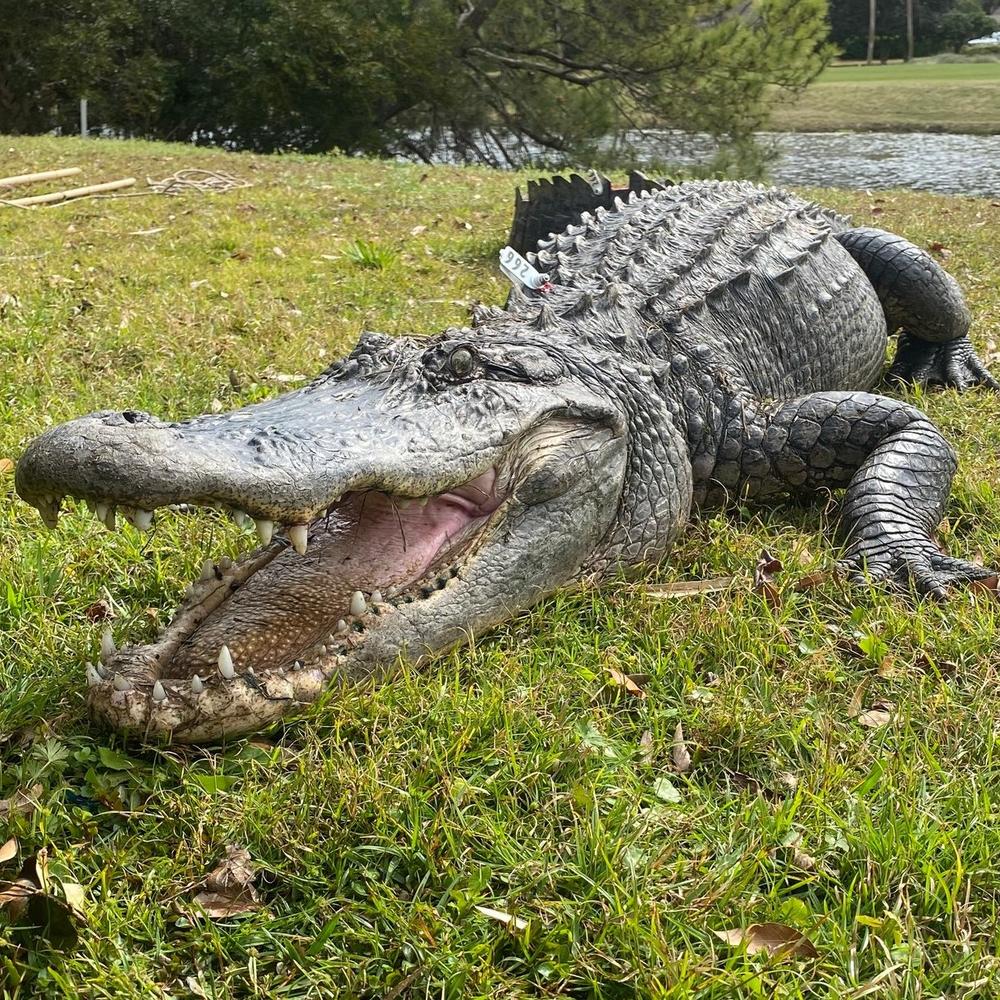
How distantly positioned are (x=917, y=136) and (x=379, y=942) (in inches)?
1183

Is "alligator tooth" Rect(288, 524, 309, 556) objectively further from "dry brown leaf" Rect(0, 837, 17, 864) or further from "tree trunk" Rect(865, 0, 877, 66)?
"tree trunk" Rect(865, 0, 877, 66)

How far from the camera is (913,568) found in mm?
2967

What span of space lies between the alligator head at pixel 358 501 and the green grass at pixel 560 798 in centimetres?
13

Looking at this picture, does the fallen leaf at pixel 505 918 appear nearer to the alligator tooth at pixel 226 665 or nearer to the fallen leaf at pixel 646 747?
the fallen leaf at pixel 646 747

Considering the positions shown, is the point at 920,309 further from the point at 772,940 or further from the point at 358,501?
the point at 772,940

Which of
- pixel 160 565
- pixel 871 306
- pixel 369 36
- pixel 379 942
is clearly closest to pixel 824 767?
pixel 379 942

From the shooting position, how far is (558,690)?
2.43 m

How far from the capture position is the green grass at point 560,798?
1688 mm

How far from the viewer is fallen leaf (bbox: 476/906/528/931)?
1.74 meters

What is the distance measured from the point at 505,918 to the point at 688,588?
1.44 meters

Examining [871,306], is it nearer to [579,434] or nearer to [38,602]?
[579,434]

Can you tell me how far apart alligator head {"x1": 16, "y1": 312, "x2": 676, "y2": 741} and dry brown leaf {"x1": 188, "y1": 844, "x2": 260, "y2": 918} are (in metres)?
0.31

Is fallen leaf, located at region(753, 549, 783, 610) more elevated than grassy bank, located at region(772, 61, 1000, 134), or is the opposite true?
grassy bank, located at region(772, 61, 1000, 134)

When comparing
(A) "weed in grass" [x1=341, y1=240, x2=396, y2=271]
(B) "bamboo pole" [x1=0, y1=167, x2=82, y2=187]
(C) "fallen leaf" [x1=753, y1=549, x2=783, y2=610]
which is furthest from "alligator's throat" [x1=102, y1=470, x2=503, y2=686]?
(B) "bamboo pole" [x1=0, y1=167, x2=82, y2=187]
